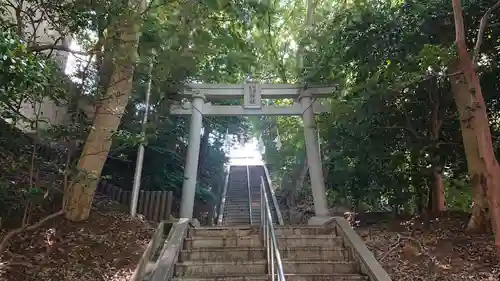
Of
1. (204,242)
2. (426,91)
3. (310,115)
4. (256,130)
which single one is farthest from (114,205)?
(256,130)

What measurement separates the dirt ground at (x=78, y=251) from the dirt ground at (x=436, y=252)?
12.2ft

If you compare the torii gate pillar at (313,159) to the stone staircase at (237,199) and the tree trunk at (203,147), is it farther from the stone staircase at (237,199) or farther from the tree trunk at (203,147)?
the tree trunk at (203,147)

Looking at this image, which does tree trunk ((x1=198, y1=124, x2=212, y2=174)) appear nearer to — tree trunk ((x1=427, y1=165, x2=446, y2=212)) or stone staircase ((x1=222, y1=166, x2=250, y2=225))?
stone staircase ((x1=222, y1=166, x2=250, y2=225))

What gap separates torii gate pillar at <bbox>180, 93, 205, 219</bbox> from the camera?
31.0 feet

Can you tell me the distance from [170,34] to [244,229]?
3647 millimetres

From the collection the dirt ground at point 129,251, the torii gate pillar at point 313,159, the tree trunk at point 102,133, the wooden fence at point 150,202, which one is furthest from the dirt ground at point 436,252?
the tree trunk at point 102,133

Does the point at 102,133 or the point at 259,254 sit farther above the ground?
the point at 102,133

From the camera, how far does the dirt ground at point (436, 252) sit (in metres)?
5.21

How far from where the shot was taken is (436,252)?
5887mm

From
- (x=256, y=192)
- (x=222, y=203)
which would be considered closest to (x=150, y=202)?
(x=222, y=203)

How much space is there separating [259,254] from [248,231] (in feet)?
3.09

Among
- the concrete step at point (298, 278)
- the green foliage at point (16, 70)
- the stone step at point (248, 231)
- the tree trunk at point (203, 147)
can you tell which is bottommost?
the concrete step at point (298, 278)

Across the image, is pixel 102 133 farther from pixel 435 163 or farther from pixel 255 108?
pixel 435 163

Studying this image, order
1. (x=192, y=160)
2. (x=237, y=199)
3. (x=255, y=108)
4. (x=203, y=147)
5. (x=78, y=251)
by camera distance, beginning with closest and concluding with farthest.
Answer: (x=78, y=251) → (x=192, y=160) → (x=255, y=108) → (x=237, y=199) → (x=203, y=147)
